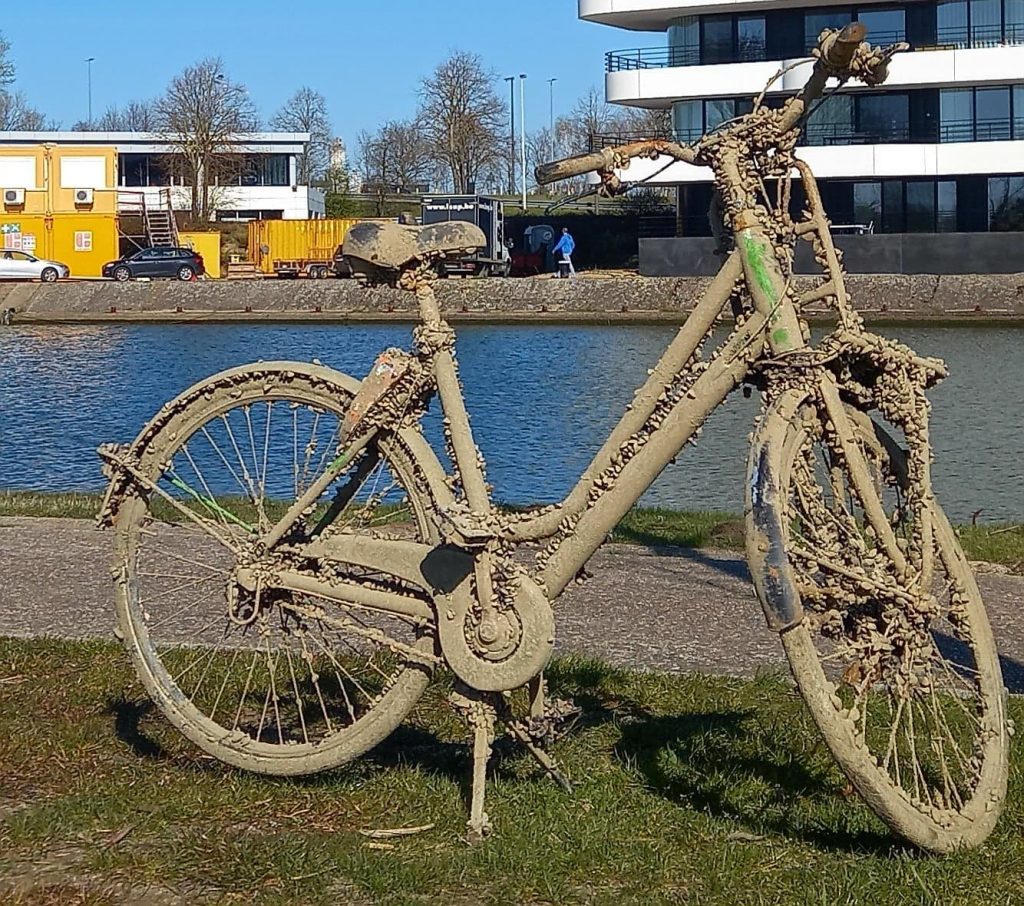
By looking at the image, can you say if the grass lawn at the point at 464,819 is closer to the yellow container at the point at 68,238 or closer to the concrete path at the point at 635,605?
the concrete path at the point at 635,605

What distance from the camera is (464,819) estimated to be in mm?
5027

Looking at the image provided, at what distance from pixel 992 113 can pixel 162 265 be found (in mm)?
28925

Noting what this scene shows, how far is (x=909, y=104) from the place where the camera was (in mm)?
53938

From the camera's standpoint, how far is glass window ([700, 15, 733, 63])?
55.5 m

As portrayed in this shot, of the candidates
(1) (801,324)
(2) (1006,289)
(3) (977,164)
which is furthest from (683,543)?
(3) (977,164)

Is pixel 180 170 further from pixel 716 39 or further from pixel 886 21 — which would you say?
pixel 886 21

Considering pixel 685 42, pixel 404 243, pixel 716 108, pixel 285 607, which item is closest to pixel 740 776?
pixel 285 607

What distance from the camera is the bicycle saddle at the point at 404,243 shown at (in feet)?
16.6

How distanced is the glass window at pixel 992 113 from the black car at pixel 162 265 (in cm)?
2704

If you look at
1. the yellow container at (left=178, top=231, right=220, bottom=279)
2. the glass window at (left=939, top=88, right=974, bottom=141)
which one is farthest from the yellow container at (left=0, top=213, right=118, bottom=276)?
the glass window at (left=939, top=88, right=974, bottom=141)

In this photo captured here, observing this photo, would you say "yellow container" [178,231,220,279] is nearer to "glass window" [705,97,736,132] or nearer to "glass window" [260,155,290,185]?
"glass window" [705,97,736,132]

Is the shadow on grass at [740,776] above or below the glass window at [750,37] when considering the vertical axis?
below

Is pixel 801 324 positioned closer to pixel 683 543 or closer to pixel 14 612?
pixel 14 612

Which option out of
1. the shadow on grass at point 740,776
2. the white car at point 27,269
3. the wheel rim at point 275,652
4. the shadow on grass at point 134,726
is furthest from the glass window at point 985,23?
the shadow on grass at point 134,726
